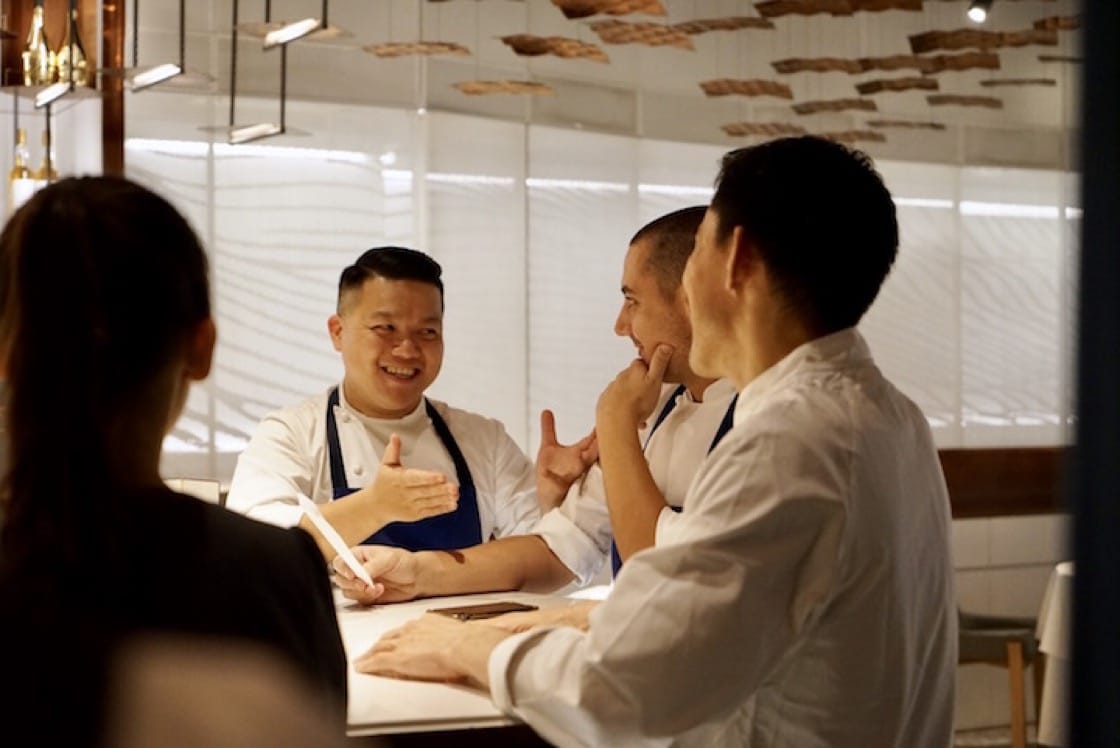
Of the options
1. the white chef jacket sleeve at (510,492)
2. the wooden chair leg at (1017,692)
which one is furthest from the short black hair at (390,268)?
the wooden chair leg at (1017,692)

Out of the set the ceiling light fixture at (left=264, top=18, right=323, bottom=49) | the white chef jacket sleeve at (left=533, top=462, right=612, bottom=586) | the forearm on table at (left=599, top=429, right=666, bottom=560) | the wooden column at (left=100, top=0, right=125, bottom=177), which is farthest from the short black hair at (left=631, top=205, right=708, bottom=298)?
the wooden column at (left=100, top=0, right=125, bottom=177)

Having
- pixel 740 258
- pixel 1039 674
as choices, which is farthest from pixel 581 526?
pixel 1039 674

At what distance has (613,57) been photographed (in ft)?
20.7

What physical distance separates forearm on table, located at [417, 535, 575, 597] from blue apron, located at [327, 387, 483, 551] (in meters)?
0.29

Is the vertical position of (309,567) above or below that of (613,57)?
below

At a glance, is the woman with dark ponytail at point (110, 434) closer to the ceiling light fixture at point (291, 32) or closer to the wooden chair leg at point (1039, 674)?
the ceiling light fixture at point (291, 32)

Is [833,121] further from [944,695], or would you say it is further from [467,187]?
[944,695]

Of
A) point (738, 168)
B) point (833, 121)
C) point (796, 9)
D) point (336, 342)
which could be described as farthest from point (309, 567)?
point (833, 121)

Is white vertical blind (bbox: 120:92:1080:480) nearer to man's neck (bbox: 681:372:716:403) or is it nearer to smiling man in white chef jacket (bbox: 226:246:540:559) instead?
smiling man in white chef jacket (bbox: 226:246:540:559)

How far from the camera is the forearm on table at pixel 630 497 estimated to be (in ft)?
7.60

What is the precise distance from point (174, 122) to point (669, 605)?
14.5 ft

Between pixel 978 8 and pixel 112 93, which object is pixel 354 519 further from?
pixel 978 8

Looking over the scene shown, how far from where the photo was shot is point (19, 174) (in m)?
4.61

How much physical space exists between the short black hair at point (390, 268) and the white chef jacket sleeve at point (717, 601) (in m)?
1.62
